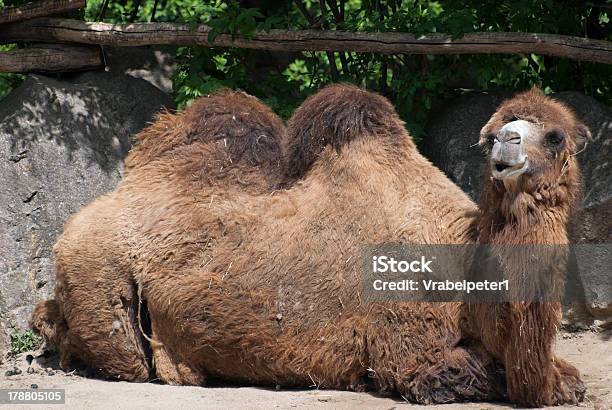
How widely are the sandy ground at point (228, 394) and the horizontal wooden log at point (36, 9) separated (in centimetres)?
276

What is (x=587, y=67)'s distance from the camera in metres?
7.51

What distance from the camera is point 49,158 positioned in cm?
690

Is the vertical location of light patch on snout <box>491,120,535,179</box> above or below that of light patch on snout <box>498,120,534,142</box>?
below

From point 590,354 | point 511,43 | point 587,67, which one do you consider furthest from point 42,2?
point 590,354

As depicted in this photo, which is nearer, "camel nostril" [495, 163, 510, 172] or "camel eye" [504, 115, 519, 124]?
"camel nostril" [495, 163, 510, 172]

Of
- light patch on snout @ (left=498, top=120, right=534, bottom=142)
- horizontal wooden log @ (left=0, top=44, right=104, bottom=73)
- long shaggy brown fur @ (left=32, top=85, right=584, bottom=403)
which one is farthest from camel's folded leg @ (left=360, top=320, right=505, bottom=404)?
horizontal wooden log @ (left=0, top=44, right=104, bottom=73)

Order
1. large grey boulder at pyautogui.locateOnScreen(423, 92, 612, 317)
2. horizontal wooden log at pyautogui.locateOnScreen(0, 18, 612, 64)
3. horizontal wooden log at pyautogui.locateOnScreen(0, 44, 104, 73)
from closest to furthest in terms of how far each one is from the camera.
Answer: large grey boulder at pyautogui.locateOnScreen(423, 92, 612, 317), horizontal wooden log at pyautogui.locateOnScreen(0, 18, 612, 64), horizontal wooden log at pyautogui.locateOnScreen(0, 44, 104, 73)

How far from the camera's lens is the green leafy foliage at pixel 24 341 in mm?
6297

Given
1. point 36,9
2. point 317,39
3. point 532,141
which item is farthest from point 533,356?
point 36,9

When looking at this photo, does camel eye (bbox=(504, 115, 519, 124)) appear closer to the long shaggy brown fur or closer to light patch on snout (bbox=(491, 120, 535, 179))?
light patch on snout (bbox=(491, 120, 535, 179))

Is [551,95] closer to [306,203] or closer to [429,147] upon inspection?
[429,147]

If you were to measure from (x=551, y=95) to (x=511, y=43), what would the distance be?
600mm

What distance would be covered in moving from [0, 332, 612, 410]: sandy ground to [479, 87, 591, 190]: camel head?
1.15 m

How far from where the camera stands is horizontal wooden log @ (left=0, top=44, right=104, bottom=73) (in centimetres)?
729
